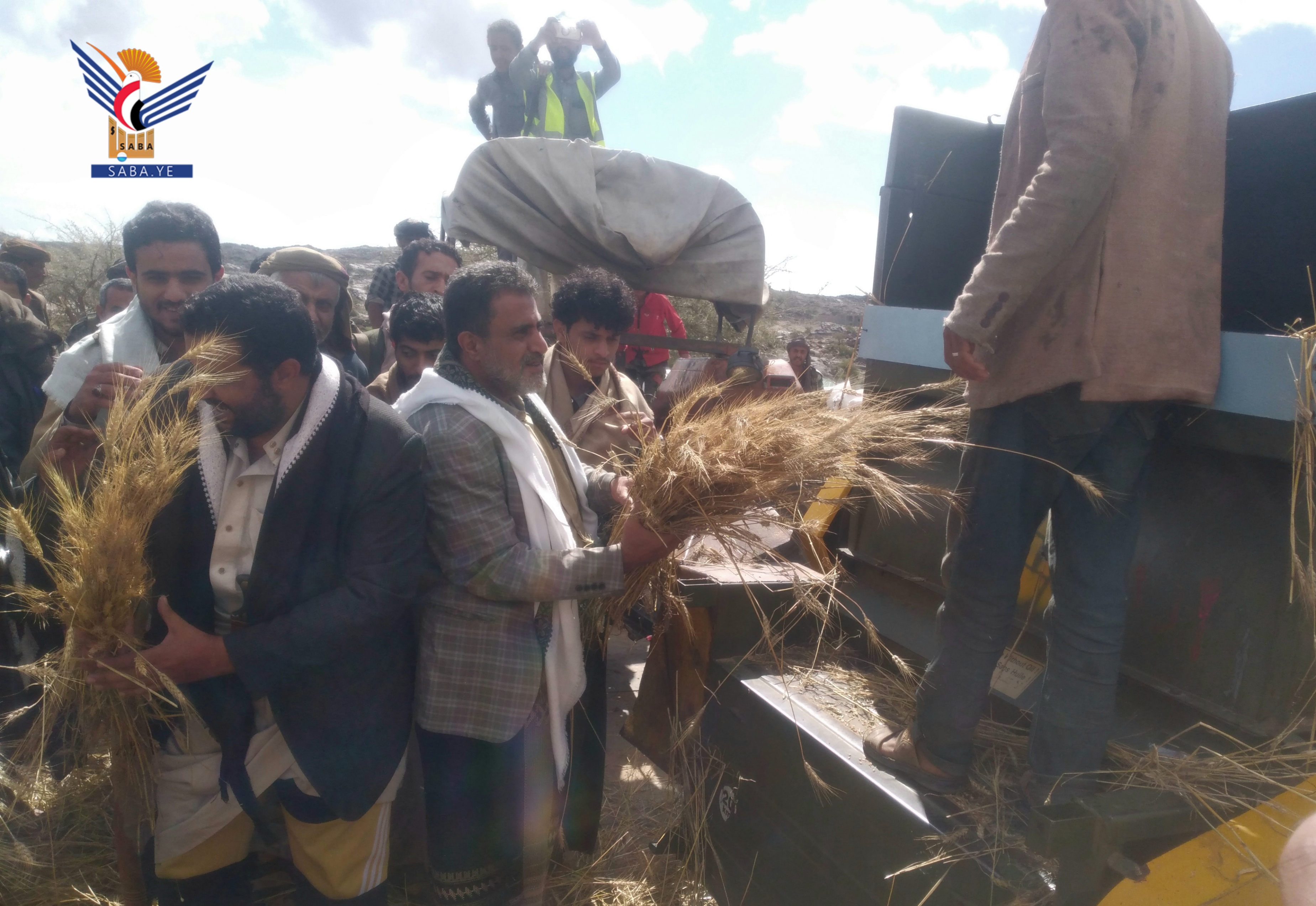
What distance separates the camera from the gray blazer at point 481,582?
6.03 feet

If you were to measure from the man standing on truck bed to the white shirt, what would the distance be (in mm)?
1720

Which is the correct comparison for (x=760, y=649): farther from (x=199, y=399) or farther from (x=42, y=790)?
(x=42, y=790)

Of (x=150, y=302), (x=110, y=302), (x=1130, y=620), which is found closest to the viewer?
(x=1130, y=620)

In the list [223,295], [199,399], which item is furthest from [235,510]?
[223,295]

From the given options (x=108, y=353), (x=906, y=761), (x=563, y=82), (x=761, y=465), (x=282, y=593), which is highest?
(x=563, y=82)

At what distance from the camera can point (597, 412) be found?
2.50 m

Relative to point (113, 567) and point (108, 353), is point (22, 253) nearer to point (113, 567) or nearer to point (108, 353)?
point (108, 353)

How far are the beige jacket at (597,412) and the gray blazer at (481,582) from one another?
0.50 meters

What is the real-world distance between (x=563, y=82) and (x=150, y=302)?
168 inches

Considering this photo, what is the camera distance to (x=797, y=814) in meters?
2.07

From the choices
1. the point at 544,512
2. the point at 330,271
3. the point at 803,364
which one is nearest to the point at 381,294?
the point at 330,271

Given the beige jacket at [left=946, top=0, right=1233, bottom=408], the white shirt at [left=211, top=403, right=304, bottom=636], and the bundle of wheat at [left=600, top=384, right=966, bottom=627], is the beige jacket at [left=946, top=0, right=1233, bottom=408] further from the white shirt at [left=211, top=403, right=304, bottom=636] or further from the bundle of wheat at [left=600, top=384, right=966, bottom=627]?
the white shirt at [left=211, top=403, right=304, bottom=636]

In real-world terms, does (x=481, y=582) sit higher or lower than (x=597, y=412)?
lower

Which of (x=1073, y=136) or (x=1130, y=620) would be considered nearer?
(x=1073, y=136)
